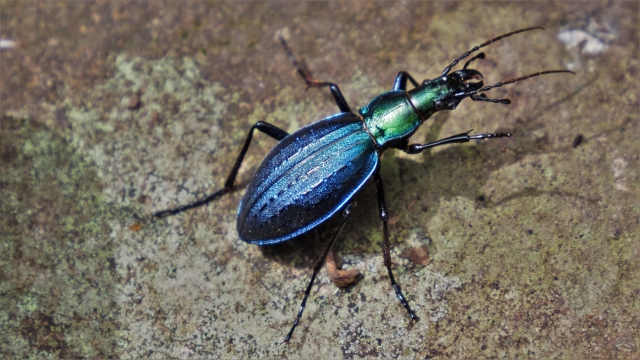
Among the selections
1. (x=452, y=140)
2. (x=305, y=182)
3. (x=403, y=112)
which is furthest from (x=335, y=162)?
(x=452, y=140)

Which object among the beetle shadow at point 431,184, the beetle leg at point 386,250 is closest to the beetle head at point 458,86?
the beetle shadow at point 431,184

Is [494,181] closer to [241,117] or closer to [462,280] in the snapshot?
[462,280]

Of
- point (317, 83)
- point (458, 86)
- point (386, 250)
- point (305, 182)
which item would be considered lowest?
point (386, 250)

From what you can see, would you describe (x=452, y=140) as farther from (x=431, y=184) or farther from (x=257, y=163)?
(x=257, y=163)

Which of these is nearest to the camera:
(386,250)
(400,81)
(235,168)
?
(386,250)

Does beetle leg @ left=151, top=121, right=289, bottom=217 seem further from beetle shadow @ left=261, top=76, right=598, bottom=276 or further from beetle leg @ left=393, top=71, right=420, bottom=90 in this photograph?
beetle leg @ left=393, top=71, right=420, bottom=90

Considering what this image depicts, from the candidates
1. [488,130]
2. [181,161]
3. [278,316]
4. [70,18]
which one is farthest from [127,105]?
[488,130]
